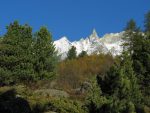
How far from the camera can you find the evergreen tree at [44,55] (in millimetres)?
61588

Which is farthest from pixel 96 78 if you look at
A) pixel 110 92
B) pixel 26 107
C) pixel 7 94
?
pixel 7 94

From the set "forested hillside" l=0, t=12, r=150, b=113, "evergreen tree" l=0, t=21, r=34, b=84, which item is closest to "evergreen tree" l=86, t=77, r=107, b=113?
"forested hillside" l=0, t=12, r=150, b=113

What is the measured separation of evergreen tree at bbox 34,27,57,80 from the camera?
202ft

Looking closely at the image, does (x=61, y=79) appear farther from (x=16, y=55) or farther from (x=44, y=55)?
(x=16, y=55)

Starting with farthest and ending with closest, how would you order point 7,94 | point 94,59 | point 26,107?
point 94,59
point 7,94
point 26,107

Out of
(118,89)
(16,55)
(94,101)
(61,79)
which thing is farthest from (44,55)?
(94,101)

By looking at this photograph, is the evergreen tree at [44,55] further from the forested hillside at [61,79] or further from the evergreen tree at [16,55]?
the evergreen tree at [16,55]

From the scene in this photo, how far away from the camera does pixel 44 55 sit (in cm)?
6412

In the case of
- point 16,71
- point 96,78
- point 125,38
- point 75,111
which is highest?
point 125,38

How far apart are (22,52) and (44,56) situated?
124 inches

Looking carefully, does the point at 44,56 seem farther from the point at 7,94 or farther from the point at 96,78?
the point at 96,78

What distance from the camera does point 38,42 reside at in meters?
66.5

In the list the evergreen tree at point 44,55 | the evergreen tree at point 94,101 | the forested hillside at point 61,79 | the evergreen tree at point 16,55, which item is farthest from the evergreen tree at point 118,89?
the evergreen tree at point 16,55

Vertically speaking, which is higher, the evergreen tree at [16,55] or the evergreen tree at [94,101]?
the evergreen tree at [16,55]
